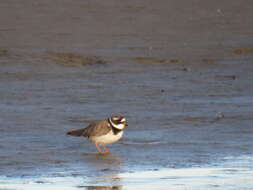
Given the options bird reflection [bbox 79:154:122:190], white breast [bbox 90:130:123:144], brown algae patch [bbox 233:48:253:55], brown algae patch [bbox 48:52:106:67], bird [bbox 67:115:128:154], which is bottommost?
bird reflection [bbox 79:154:122:190]

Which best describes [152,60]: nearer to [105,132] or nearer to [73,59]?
[73,59]

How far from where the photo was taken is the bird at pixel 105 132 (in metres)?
10.4

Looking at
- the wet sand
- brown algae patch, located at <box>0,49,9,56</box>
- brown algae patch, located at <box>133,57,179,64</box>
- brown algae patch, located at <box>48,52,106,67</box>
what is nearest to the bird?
the wet sand

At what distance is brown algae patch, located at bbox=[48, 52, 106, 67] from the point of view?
17250 millimetres

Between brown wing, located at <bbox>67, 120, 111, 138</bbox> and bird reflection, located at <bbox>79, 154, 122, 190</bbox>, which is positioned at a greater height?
brown wing, located at <bbox>67, 120, 111, 138</bbox>

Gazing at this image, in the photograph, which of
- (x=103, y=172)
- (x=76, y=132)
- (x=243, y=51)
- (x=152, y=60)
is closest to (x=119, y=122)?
(x=76, y=132)

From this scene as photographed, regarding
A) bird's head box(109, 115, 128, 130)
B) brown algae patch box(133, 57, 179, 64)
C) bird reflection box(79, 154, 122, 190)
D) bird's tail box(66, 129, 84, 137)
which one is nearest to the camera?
bird reflection box(79, 154, 122, 190)

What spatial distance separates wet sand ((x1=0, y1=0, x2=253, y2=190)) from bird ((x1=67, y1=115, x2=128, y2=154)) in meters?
0.18

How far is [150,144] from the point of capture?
34.9ft

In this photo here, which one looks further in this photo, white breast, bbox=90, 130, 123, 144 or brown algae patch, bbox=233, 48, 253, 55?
brown algae patch, bbox=233, 48, 253, 55

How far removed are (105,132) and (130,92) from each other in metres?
4.21

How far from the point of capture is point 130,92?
1459 cm

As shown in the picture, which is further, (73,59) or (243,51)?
(243,51)

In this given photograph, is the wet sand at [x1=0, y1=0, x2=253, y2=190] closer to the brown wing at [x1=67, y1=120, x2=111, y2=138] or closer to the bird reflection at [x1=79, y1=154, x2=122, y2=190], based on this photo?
the bird reflection at [x1=79, y1=154, x2=122, y2=190]
